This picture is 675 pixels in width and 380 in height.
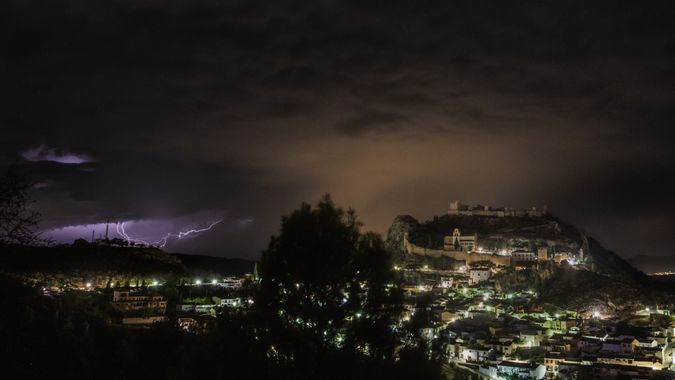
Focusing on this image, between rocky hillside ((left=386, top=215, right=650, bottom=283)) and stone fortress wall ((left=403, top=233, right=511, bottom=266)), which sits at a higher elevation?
rocky hillside ((left=386, top=215, right=650, bottom=283))

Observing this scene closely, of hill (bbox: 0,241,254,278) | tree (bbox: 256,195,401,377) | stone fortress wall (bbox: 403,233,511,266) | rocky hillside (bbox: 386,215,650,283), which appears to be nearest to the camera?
tree (bbox: 256,195,401,377)

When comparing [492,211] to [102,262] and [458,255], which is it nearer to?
[458,255]

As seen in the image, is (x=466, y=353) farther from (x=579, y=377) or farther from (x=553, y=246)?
(x=553, y=246)

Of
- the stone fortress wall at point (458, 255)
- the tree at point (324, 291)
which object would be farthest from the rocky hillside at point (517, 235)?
the tree at point (324, 291)

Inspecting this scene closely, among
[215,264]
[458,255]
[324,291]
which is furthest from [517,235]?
[324,291]

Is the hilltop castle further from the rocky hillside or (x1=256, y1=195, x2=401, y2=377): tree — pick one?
(x1=256, y1=195, x2=401, y2=377): tree

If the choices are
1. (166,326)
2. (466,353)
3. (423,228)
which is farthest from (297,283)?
(423,228)

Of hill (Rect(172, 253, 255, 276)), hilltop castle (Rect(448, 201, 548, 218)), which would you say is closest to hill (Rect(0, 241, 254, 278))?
hill (Rect(172, 253, 255, 276))

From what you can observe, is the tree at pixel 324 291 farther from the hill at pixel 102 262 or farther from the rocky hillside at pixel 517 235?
the rocky hillside at pixel 517 235
